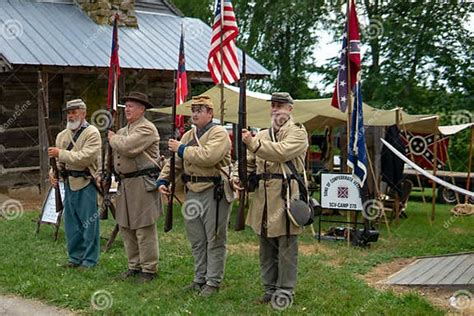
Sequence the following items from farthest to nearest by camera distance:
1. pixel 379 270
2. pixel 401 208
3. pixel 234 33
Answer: pixel 401 208
pixel 379 270
pixel 234 33

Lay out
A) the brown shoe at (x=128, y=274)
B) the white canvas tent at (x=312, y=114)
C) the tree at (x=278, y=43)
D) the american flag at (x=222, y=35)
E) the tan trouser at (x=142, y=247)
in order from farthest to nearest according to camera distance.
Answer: the tree at (x=278, y=43) → the white canvas tent at (x=312, y=114) → the american flag at (x=222, y=35) → the brown shoe at (x=128, y=274) → the tan trouser at (x=142, y=247)

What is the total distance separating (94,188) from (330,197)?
12.1 ft

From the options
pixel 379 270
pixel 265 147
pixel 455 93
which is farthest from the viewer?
pixel 455 93

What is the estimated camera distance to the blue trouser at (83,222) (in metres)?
8.08

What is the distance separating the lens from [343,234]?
34.4 feet

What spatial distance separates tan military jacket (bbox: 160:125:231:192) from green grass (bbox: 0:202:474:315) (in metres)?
1.18

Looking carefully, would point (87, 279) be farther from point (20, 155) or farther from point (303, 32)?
point (303, 32)

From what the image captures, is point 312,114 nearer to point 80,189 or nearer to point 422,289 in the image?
point 80,189

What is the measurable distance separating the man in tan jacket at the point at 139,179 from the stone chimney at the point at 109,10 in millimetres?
9608

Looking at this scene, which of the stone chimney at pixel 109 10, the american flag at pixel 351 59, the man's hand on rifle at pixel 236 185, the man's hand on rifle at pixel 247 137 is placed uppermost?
the stone chimney at pixel 109 10

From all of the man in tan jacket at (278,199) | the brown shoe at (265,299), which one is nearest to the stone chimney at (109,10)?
the man in tan jacket at (278,199)

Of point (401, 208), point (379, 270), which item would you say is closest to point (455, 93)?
point (401, 208)

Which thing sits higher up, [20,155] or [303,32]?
[303,32]

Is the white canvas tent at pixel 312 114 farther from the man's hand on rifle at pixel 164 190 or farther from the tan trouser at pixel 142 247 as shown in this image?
the man's hand on rifle at pixel 164 190
